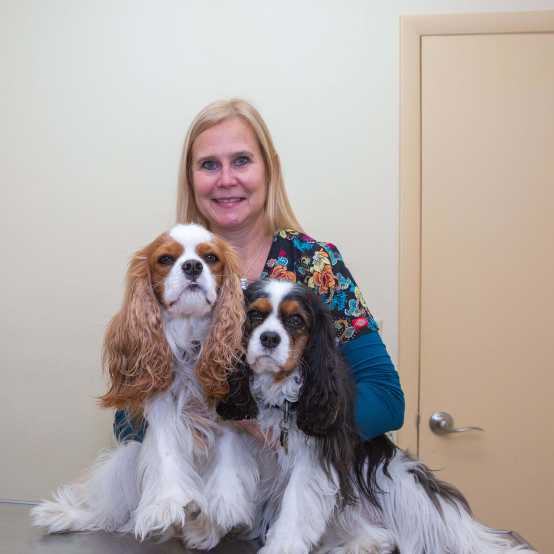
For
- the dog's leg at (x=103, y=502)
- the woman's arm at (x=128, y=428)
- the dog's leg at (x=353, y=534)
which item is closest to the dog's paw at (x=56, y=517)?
the dog's leg at (x=103, y=502)

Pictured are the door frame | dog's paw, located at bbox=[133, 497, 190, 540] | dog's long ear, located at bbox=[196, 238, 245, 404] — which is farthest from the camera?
the door frame

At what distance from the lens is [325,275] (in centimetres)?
192

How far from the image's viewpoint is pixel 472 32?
8.91 feet

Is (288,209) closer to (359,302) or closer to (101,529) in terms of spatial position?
(359,302)

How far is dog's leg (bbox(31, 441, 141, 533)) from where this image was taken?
5.48 feet

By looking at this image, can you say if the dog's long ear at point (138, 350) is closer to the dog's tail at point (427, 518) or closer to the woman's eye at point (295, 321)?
the woman's eye at point (295, 321)

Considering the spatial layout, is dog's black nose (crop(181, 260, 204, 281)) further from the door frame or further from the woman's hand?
the door frame

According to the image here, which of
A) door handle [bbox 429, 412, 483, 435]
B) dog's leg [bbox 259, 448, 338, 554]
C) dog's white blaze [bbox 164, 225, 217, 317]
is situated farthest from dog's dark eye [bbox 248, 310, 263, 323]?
door handle [bbox 429, 412, 483, 435]

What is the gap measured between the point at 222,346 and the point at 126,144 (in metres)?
1.76

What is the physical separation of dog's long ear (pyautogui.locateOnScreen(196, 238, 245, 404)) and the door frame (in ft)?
4.90

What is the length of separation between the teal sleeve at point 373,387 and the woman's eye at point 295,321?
339mm

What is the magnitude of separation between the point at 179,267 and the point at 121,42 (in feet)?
6.22

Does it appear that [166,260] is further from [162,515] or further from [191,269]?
[162,515]

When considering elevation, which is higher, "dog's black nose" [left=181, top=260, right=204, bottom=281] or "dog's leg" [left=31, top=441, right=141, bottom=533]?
"dog's black nose" [left=181, top=260, right=204, bottom=281]
